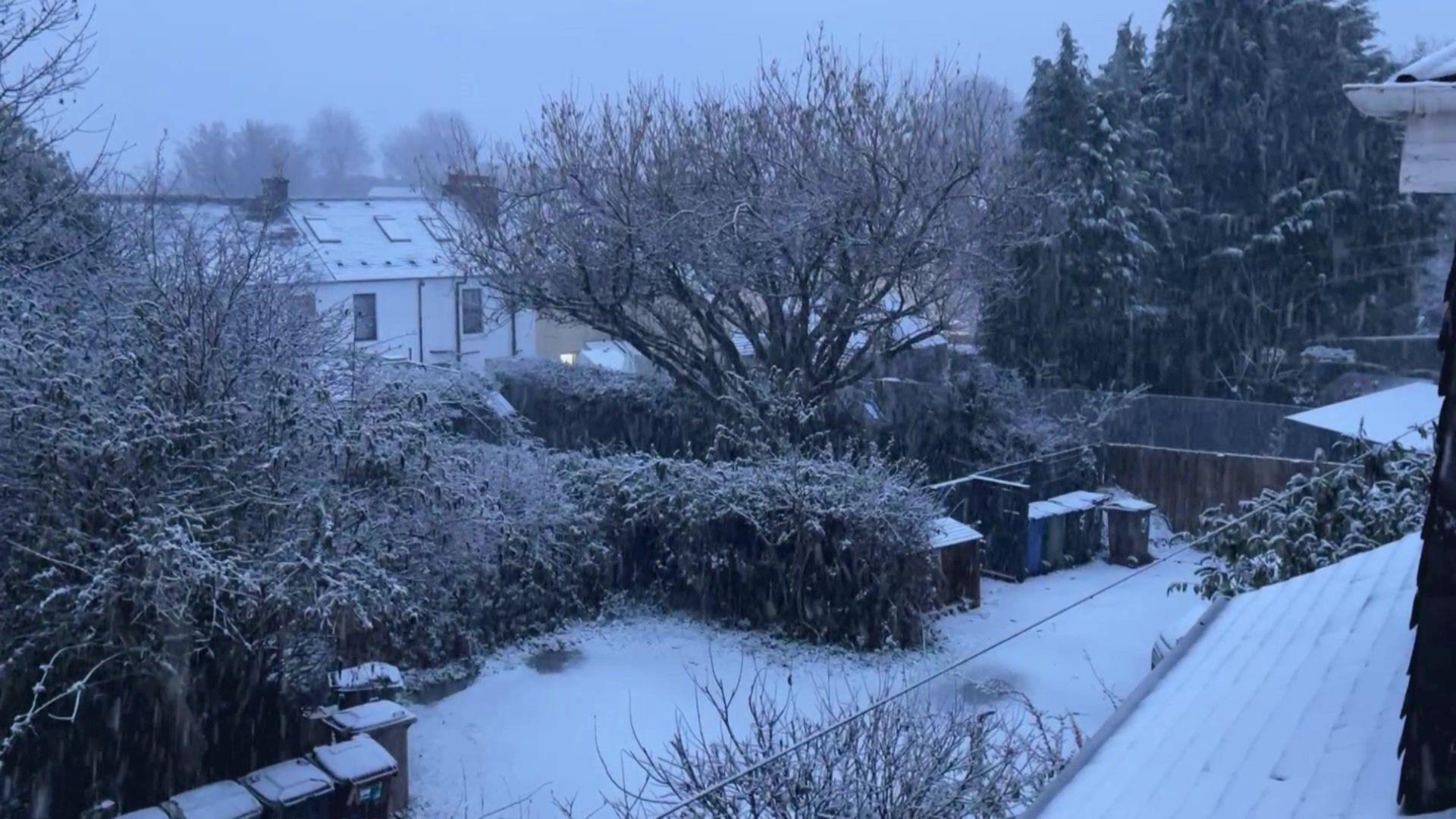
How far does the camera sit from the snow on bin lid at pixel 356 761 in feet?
24.6

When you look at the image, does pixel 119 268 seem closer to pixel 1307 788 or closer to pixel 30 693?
pixel 30 693

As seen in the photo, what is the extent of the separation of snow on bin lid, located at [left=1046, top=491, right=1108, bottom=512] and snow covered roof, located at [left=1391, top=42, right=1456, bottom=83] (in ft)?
41.6

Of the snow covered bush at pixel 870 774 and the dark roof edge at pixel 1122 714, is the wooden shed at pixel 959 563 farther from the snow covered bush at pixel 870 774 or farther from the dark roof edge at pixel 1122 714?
the dark roof edge at pixel 1122 714

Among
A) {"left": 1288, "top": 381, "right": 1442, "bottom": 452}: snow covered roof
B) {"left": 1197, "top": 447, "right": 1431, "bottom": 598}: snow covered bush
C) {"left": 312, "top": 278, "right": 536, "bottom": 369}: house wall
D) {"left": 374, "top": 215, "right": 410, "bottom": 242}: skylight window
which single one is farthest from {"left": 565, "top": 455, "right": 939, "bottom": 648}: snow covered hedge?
{"left": 374, "top": 215, "right": 410, "bottom": 242}: skylight window

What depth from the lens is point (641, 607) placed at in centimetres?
1292

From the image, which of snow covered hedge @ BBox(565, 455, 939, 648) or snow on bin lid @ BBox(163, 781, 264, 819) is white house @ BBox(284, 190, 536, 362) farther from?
snow on bin lid @ BBox(163, 781, 264, 819)

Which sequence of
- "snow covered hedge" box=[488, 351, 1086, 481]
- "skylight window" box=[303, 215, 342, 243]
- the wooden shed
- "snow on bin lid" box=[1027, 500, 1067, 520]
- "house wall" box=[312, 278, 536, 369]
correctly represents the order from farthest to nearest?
1. "skylight window" box=[303, 215, 342, 243]
2. "house wall" box=[312, 278, 536, 369]
3. "snow covered hedge" box=[488, 351, 1086, 481]
4. "snow on bin lid" box=[1027, 500, 1067, 520]
5. the wooden shed

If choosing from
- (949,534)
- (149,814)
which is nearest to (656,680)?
(949,534)

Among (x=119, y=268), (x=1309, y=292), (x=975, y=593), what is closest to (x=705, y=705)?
(x=975, y=593)

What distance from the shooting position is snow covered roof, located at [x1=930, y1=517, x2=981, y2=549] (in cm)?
1257

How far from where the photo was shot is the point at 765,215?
1656 cm

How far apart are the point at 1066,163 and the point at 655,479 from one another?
42.0ft

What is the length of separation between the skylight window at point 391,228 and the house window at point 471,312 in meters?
1.85

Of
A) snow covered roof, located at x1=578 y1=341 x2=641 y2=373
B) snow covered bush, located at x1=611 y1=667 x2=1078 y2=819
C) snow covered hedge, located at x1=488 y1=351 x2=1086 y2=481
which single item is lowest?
snow covered bush, located at x1=611 y1=667 x2=1078 y2=819
